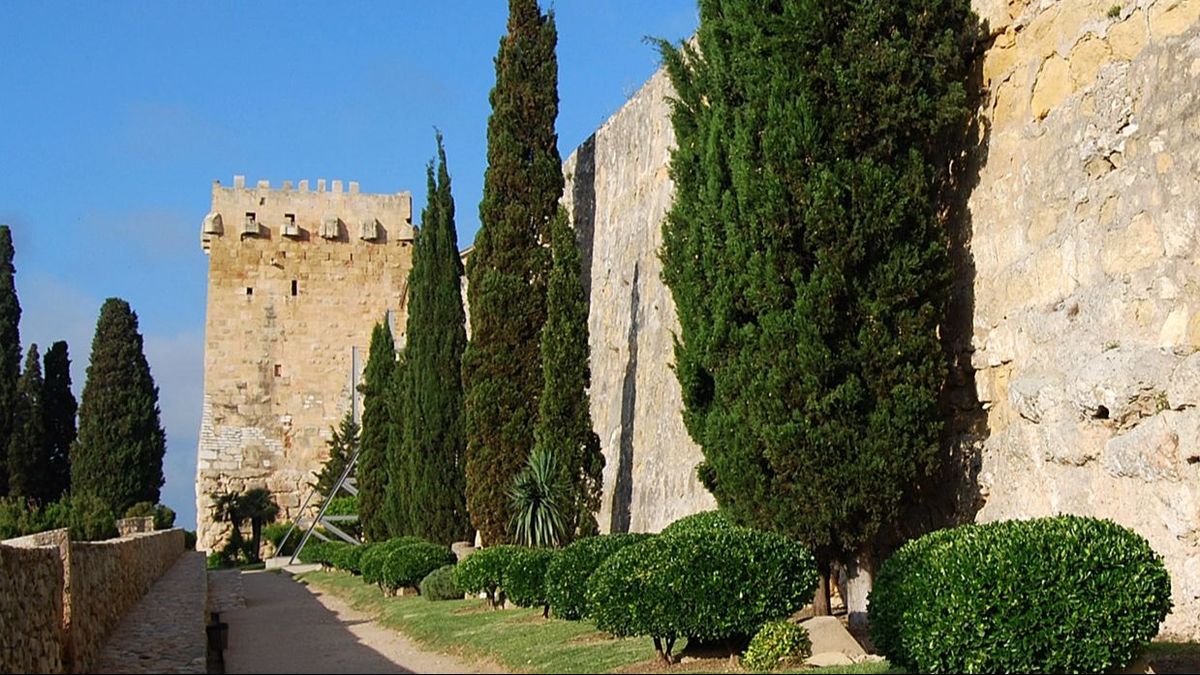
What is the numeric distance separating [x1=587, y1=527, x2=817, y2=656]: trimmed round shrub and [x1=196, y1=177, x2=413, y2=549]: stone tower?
97.7 ft

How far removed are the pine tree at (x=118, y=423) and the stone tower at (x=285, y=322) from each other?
3713 mm

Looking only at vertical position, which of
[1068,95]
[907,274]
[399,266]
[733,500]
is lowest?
[733,500]

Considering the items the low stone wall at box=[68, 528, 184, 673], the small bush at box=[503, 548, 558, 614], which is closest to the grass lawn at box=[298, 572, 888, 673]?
the small bush at box=[503, 548, 558, 614]

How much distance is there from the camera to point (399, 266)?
40.0 meters

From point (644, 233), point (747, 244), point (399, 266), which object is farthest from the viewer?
point (399, 266)

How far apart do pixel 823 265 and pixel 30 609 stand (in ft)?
20.2

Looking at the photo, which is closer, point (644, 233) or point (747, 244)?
point (747, 244)

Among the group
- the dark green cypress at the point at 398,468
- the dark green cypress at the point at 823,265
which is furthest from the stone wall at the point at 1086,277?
the dark green cypress at the point at 398,468

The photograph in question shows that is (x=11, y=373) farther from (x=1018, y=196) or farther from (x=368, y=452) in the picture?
(x=1018, y=196)

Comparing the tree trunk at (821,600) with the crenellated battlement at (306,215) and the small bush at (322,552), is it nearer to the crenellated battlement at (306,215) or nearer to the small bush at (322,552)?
the small bush at (322,552)

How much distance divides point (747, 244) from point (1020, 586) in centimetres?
418

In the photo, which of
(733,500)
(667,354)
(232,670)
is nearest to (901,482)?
(733,500)

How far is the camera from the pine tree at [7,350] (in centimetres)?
3672

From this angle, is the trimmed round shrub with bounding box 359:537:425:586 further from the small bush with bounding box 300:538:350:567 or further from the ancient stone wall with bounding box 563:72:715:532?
the small bush with bounding box 300:538:350:567
